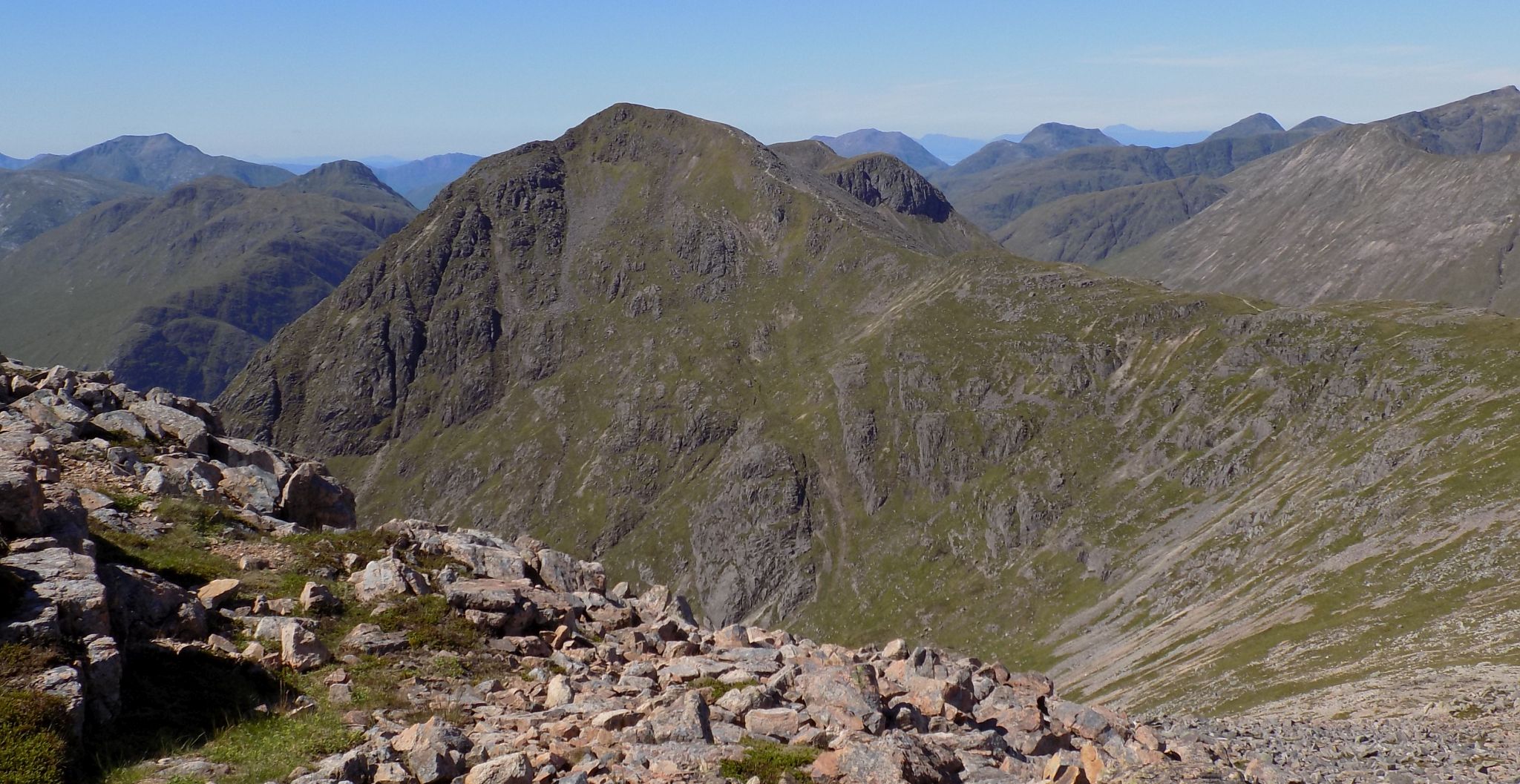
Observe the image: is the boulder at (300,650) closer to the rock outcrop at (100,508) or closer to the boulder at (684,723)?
the rock outcrop at (100,508)

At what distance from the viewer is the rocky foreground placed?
61.5ft

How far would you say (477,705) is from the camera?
23.0m

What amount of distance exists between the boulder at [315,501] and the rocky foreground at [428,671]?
0.67ft

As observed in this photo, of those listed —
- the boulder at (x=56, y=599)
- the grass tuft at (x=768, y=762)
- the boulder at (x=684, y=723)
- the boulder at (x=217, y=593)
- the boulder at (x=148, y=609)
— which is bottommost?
the grass tuft at (x=768, y=762)

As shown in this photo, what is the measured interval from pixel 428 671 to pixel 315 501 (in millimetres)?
18945

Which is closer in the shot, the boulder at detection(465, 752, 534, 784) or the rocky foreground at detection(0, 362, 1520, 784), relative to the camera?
the boulder at detection(465, 752, 534, 784)

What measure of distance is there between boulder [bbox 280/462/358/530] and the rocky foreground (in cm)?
21

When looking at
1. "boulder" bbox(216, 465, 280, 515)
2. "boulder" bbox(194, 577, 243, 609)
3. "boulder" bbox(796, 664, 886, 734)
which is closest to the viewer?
"boulder" bbox(796, 664, 886, 734)

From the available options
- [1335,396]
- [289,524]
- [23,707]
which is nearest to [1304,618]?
[1335,396]

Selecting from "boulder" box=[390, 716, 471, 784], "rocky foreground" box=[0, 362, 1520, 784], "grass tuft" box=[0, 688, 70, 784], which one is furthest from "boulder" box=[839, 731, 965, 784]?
"grass tuft" box=[0, 688, 70, 784]

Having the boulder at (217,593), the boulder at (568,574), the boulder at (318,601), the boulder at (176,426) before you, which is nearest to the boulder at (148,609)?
the boulder at (217,593)

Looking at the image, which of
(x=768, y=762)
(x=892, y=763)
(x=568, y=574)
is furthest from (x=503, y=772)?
(x=568, y=574)

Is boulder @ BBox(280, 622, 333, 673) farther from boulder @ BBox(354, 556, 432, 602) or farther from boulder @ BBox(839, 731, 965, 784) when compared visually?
boulder @ BBox(839, 731, 965, 784)

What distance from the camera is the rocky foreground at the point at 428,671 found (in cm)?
1873
